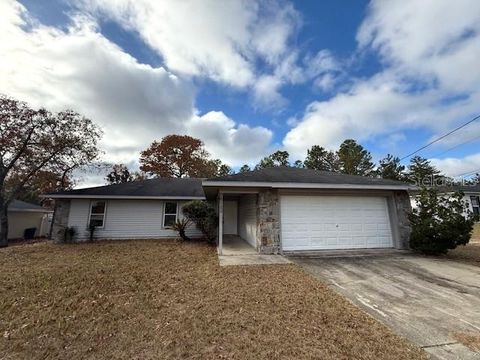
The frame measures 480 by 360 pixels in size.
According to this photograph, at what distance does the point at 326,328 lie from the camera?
332 centimetres

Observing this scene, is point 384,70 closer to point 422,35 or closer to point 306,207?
point 422,35

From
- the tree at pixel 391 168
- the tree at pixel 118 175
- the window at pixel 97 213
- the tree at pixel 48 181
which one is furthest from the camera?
the tree at pixel 391 168

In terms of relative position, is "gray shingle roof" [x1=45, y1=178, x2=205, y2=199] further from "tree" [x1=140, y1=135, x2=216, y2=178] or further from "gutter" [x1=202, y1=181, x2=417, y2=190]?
"tree" [x1=140, y1=135, x2=216, y2=178]

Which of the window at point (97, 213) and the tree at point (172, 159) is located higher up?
the tree at point (172, 159)

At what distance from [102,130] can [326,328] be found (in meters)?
19.4

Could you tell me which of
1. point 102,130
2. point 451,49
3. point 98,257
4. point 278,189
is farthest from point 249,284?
point 102,130

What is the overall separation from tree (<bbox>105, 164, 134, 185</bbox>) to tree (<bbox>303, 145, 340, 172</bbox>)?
26.0m

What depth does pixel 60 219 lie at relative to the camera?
495 inches

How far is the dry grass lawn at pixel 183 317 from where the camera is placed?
2852 millimetres

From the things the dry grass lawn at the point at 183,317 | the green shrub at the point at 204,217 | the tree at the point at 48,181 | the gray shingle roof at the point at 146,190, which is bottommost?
the dry grass lawn at the point at 183,317

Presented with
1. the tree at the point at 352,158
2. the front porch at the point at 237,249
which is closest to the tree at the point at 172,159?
the tree at the point at 352,158

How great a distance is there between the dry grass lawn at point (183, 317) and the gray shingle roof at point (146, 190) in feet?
23.0

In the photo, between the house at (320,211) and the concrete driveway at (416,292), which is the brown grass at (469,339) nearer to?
Result: the concrete driveway at (416,292)

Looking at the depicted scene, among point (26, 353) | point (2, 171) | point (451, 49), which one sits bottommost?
point (26, 353)
